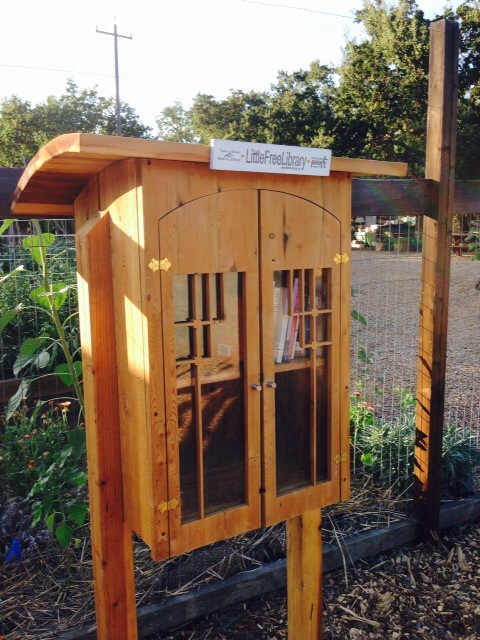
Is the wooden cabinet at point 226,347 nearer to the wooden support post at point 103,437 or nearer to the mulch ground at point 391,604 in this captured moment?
the wooden support post at point 103,437

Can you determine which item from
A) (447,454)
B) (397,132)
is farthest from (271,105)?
(447,454)

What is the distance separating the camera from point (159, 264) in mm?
1634

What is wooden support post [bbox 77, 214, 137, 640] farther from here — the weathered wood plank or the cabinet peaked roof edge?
the weathered wood plank

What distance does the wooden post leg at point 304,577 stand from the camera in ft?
7.22

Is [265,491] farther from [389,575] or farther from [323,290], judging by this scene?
[389,575]

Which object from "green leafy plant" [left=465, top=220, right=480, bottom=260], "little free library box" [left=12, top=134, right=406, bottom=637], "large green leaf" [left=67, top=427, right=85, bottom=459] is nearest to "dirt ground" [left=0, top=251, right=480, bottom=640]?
"large green leaf" [left=67, top=427, right=85, bottom=459]

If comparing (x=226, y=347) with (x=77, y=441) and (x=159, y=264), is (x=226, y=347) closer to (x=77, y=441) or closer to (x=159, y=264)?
(x=159, y=264)

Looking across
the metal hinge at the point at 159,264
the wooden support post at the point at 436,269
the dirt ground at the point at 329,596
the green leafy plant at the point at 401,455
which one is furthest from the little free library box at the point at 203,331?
the green leafy plant at the point at 401,455

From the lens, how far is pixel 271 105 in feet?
98.5

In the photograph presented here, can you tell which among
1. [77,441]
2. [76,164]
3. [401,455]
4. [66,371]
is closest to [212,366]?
[76,164]

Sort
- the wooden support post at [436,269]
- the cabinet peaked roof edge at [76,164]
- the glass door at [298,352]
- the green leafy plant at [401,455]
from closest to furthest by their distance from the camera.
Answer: the cabinet peaked roof edge at [76,164] → the glass door at [298,352] → the wooden support post at [436,269] → the green leafy plant at [401,455]

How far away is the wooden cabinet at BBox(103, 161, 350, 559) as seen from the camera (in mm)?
1667

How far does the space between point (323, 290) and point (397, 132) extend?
990 inches

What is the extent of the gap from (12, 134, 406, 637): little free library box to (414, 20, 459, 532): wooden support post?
1062 millimetres
